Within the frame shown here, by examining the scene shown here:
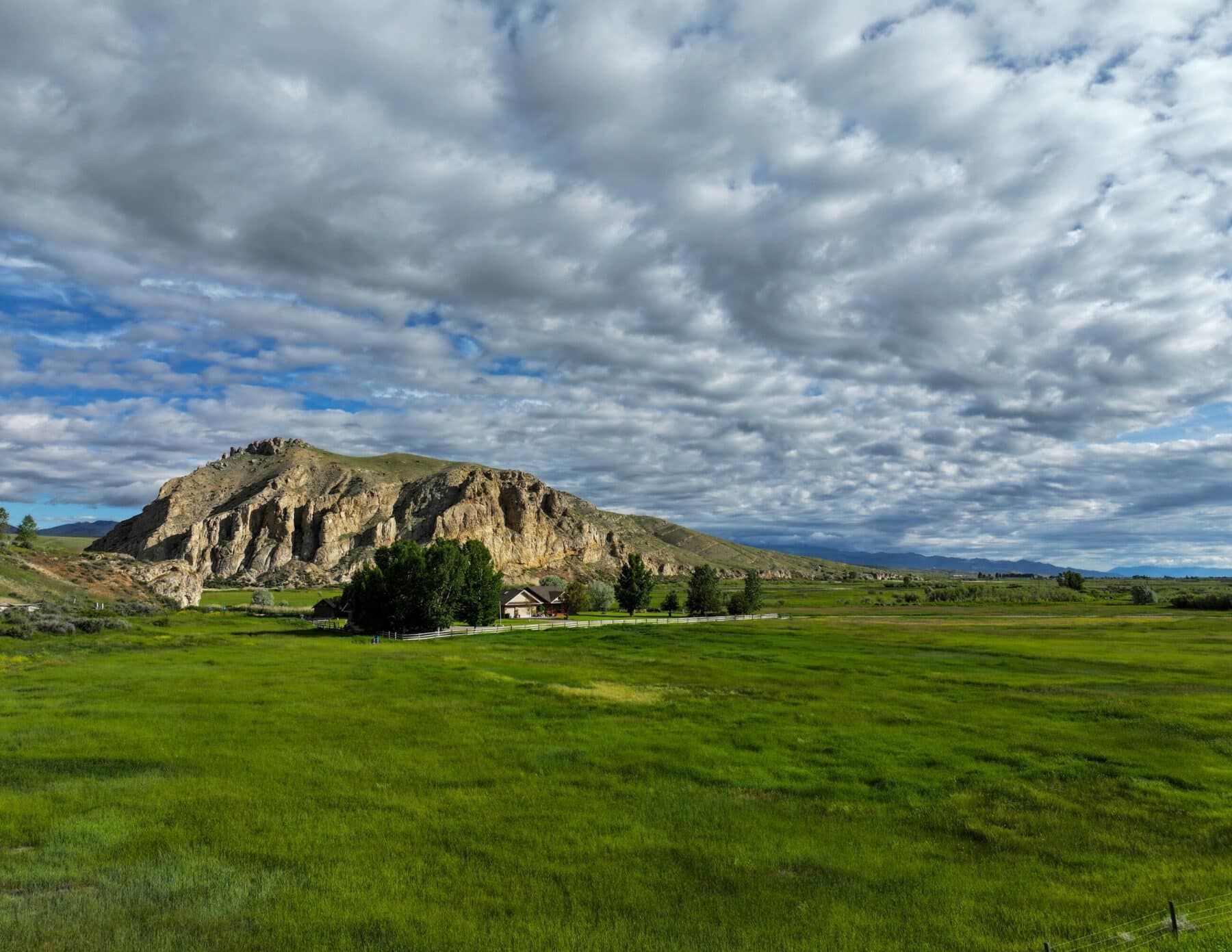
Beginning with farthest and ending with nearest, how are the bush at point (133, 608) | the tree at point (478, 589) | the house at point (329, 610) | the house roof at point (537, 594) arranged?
the house roof at point (537, 594)
the house at point (329, 610)
the tree at point (478, 589)
the bush at point (133, 608)

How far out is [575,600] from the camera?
10950cm

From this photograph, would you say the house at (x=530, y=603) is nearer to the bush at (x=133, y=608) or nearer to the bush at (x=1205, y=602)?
the bush at (x=133, y=608)

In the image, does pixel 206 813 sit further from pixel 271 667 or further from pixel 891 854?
pixel 271 667

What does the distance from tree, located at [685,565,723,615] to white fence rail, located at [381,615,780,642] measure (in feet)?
5.74

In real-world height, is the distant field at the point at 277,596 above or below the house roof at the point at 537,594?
below

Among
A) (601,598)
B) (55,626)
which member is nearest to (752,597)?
(601,598)

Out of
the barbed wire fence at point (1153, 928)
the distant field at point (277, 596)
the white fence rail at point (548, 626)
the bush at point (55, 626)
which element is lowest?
the distant field at point (277, 596)

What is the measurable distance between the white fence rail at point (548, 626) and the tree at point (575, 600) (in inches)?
377

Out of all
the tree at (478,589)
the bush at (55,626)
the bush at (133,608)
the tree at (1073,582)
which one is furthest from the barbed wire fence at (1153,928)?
the tree at (1073,582)

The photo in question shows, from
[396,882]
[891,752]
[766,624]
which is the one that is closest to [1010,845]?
[891,752]

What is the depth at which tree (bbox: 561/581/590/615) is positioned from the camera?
359 feet

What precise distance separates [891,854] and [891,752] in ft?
27.1

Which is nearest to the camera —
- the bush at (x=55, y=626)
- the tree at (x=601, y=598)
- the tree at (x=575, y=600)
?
the bush at (x=55, y=626)

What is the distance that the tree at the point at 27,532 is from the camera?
407 feet
